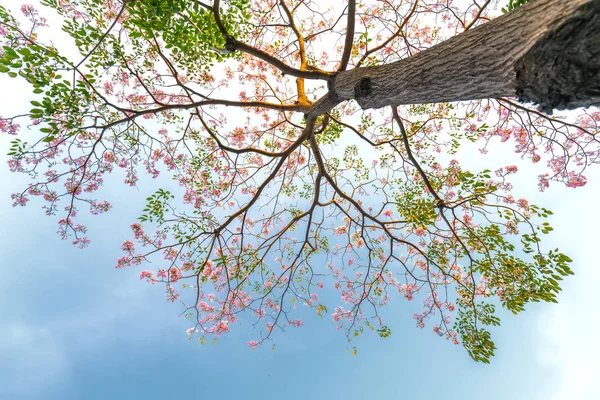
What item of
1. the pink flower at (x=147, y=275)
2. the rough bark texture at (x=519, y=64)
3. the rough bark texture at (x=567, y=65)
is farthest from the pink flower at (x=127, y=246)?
the rough bark texture at (x=567, y=65)

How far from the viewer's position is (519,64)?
1312 mm

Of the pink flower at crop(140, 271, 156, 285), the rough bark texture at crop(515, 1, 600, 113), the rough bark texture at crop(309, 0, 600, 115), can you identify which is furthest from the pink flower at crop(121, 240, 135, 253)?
the rough bark texture at crop(515, 1, 600, 113)

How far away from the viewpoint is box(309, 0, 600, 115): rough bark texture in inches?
Result: 41.3

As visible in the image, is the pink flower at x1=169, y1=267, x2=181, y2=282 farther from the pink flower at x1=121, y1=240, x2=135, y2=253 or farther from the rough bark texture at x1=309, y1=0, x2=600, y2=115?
the rough bark texture at x1=309, y1=0, x2=600, y2=115

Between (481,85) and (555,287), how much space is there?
3727mm

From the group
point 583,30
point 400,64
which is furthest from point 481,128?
point 583,30

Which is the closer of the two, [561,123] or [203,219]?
[561,123]

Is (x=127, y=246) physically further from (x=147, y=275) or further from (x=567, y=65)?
(x=567, y=65)

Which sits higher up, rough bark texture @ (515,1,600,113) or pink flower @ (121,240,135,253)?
pink flower @ (121,240,135,253)

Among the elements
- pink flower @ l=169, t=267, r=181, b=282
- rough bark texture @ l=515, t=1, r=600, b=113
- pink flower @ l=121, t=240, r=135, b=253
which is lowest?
rough bark texture @ l=515, t=1, r=600, b=113

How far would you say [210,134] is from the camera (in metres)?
4.64

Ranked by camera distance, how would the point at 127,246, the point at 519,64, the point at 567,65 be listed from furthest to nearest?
the point at 127,246, the point at 519,64, the point at 567,65

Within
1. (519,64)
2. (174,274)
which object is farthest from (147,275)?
(519,64)

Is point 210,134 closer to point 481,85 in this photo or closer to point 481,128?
point 481,85
